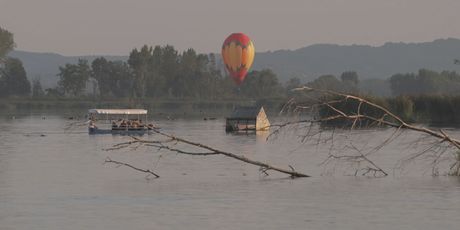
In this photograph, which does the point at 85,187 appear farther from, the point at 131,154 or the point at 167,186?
the point at 131,154

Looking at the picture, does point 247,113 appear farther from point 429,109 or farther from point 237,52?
point 237,52

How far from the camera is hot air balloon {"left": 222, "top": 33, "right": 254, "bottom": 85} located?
506 feet

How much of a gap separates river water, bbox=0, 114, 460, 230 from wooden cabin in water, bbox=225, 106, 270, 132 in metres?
47.7

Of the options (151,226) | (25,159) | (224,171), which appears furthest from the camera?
(25,159)

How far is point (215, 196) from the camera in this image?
42.2 m

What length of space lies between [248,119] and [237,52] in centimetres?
4264

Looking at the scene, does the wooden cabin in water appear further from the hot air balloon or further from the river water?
the river water

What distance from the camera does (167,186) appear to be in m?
46.2

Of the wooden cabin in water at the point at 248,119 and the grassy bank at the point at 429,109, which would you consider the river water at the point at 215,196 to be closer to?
the wooden cabin in water at the point at 248,119

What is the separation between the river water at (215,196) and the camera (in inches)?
1377

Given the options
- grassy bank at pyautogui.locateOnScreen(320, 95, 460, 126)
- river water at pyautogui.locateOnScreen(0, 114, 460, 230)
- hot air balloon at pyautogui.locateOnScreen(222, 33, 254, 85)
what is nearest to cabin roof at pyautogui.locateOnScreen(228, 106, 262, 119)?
grassy bank at pyautogui.locateOnScreen(320, 95, 460, 126)

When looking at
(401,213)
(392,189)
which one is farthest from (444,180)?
(401,213)

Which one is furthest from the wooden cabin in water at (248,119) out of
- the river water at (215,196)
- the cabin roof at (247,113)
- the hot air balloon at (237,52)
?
the river water at (215,196)

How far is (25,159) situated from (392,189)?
2855 centimetres
